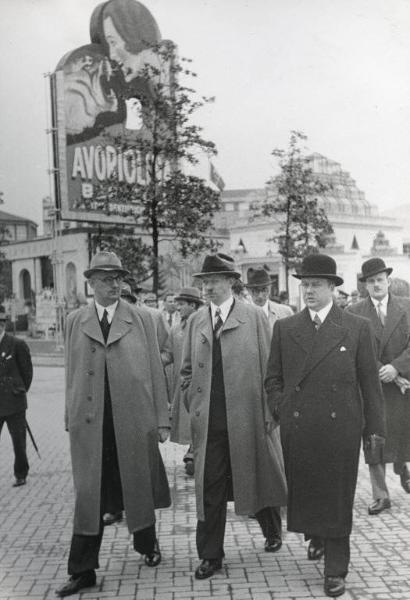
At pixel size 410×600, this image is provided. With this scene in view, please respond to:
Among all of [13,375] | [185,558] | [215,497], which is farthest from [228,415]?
[13,375]

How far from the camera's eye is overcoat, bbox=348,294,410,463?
6.53 metres

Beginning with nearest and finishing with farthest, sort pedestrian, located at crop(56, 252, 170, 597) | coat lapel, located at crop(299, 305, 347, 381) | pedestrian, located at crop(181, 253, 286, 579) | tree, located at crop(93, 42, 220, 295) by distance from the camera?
1. coat lapel, located at crop(299, 305, 347, 381)
2. pedestrian, located at crop(56, 252, 170, 597)
3. pedestrian, located at crop(181, 253, 286, 579)
4. tree, located at crop(93, 42, 220, 295)

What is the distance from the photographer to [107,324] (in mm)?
5066

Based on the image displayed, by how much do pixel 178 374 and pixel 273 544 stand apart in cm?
318

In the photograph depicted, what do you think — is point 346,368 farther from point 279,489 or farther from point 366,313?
point 366,313

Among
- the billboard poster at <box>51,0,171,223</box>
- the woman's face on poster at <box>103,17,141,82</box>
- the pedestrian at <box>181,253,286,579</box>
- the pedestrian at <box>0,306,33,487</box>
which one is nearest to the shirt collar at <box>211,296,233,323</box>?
the pedestrian at <box>181,253,286,579</box>

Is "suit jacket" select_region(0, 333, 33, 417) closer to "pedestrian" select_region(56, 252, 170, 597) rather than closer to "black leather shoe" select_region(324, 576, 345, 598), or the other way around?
"pedestrian" select_region(56, 252, 170, 597)

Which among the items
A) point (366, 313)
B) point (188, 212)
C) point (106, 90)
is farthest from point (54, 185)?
point (366, 313)

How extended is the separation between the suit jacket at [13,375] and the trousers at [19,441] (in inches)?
3.2

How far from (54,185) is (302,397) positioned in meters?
29.1

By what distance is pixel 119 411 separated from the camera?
4.88 metres

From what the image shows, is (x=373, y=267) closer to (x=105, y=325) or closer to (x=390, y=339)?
(x=390, y=339)

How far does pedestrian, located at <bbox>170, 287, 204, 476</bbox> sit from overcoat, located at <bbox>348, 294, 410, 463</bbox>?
2.16m

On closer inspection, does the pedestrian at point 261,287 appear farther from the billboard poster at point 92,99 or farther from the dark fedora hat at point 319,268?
the billboard poster at point 92,99
